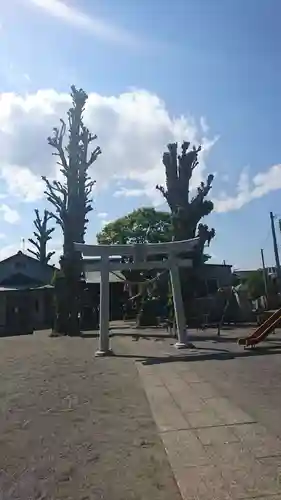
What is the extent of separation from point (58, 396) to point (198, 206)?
18.9 metres

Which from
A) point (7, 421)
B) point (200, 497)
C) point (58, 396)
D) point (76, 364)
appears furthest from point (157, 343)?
point (200, 497)

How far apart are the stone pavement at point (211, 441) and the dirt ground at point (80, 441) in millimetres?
156

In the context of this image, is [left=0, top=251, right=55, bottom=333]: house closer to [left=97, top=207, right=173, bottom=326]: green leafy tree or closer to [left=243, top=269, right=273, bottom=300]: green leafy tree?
[left=97, top=207, right=173, bottom=326]: green leafy tree

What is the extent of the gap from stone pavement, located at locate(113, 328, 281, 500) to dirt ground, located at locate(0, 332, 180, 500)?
6.1 inches

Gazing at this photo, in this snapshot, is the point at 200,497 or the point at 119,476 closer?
the point at 200,497

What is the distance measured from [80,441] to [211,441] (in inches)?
53.9

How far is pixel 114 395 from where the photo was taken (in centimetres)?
780

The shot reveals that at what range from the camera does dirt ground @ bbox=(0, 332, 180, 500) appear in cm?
392

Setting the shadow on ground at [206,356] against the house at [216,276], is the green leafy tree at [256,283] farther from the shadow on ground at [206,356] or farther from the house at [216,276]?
the shadow on ground at [206,356]

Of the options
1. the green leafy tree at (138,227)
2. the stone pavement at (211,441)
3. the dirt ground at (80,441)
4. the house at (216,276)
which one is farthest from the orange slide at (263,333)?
the green leafy tree at (138,227)

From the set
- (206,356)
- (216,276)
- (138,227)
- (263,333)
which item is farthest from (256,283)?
(206,356)

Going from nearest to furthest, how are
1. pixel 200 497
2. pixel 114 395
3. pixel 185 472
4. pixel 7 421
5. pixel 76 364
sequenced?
pixel 200 497
pixel 185 472
pixel 7 421
pixel 114 395
pixel 76 364

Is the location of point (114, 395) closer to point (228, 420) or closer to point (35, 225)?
point (228, 420)

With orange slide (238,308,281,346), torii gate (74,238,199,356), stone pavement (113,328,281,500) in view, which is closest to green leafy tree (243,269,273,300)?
torii gate (74,238,199,356)
